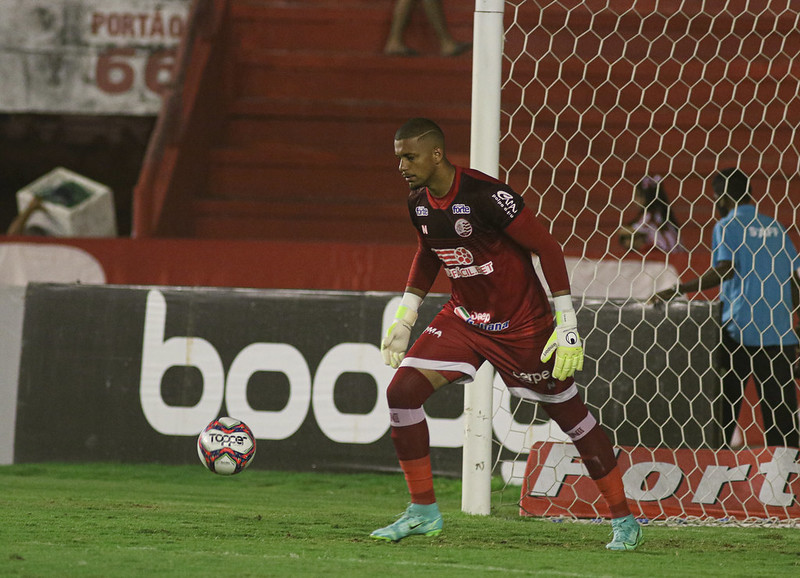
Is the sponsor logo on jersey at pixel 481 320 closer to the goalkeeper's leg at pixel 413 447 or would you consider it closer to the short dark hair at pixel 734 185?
the goalkeeper's leg at pixel 413 447

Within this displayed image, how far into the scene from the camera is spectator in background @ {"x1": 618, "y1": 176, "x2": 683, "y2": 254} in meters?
7.50

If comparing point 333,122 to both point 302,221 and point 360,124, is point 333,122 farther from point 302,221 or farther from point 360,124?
point 302,221

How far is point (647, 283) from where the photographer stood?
7.73 meters

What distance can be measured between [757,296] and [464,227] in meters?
2.50

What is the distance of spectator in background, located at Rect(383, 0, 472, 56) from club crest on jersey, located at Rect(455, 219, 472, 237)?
6765 mm

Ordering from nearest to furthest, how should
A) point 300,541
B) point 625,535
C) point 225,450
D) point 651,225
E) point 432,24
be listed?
point 300,541
point 625,535
point 225,450
point 651,225
point 432,24

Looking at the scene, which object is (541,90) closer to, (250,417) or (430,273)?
(250,417)

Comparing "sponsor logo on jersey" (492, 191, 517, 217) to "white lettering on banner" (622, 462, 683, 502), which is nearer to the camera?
"sponsor logo on jersey" (492, 191, 517, 217)

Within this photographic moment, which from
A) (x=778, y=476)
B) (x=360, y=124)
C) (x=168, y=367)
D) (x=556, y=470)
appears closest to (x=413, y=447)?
(x=556, y=470)

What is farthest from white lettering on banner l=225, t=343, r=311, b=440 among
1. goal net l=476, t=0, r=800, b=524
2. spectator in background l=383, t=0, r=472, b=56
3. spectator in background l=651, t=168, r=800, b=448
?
spectator in background l=383, t=0, r=472, b=56

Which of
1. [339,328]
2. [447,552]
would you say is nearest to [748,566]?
[447,552]

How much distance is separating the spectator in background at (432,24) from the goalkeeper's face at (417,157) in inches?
265

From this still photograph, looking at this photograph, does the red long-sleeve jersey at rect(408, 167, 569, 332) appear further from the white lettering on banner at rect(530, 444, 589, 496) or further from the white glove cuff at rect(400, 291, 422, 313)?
the white lettering on banner at rect(530, 444, 589, 496)

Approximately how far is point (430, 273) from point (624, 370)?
7.61ft
